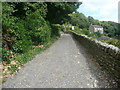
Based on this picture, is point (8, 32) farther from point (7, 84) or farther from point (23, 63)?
point (7, 84)

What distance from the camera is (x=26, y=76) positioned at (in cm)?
421

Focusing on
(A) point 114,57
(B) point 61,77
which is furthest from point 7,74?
(A) point 114,57

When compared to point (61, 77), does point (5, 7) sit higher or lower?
higher

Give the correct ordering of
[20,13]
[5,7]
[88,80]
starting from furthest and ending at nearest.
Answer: [20,13] < [5,7] < [88,80]

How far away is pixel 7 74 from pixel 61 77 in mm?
1785

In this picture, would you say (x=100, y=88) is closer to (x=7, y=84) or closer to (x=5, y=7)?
(x=7, y=84)

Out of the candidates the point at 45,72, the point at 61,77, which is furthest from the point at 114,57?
the point at 45,72

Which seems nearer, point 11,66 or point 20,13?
point 11,66

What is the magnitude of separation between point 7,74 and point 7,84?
0.69 m

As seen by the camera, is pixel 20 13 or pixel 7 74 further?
pixel 20 13

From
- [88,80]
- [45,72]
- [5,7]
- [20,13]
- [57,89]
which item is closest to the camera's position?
[57,89]

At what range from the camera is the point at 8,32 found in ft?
20.0

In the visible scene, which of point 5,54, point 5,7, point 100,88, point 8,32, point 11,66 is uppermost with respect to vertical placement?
point 5,7

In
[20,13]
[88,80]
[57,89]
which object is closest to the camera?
[57,89]
